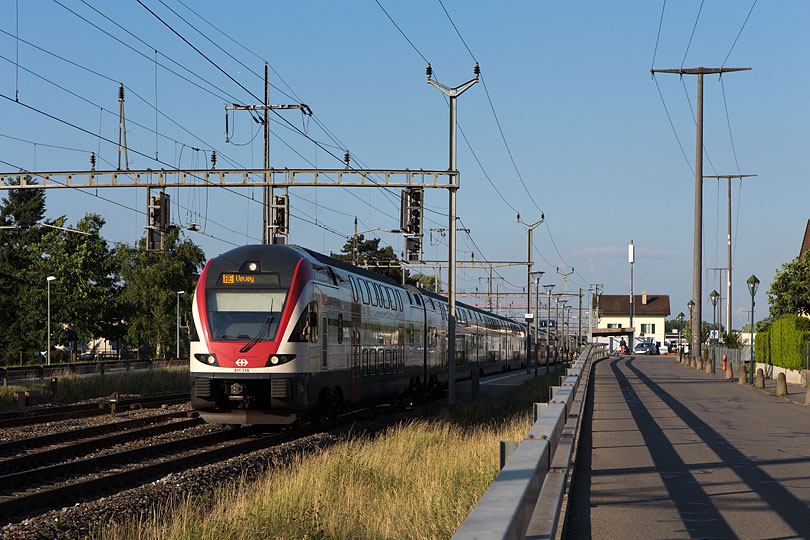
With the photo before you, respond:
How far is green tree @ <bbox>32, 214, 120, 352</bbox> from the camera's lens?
3342 inches

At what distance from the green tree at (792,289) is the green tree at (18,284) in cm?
6294

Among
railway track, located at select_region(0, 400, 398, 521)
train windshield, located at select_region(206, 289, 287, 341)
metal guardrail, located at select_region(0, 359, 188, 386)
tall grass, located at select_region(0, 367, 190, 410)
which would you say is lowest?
metal guardrail, located at select_region(0, 359, 188, 386)

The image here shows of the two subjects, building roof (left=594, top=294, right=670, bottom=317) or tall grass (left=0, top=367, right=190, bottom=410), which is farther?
building roof (left=594, top=294, right=670, bottom=317)

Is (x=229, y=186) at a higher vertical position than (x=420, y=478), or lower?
higher

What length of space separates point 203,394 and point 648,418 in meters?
8.40

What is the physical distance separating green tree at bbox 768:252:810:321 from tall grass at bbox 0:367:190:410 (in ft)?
81.0

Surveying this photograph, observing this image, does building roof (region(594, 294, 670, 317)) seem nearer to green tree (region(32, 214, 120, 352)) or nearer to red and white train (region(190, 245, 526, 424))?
green tree (region(32, 214, 120, 352))

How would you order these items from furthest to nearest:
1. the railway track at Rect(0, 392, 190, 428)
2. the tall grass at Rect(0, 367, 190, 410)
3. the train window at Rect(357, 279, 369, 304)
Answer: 1. the tall grass at Rect(0, 367, 190, 410)
2. the train window at Rect(357, 279, 369, 304)
3. the railway track at Rect(0, 392, 190, 428)

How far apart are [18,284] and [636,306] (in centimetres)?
12230

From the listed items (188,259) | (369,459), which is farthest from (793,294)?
(188,259)

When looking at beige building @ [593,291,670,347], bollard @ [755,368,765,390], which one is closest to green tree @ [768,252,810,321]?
bollard @ [755,368,765,390]

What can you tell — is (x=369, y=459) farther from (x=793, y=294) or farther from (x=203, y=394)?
(x=793, y=294)

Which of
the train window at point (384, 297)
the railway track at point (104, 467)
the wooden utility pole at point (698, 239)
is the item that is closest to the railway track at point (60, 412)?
the railway track at point (104, 467)

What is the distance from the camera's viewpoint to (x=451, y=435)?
17.6m
